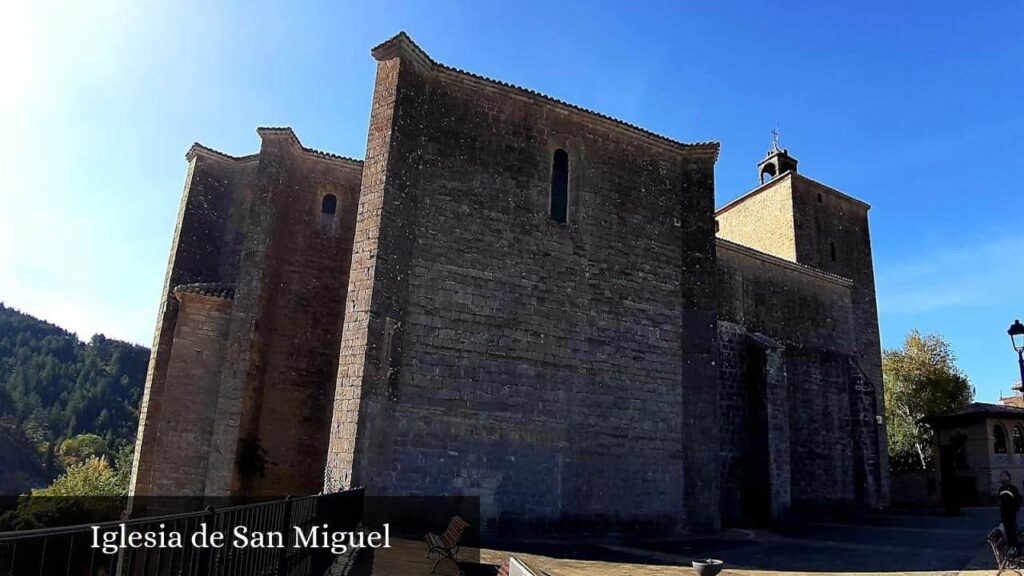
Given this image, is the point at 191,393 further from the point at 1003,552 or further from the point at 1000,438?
the point at 1000,438

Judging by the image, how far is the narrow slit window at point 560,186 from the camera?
49.1 feet

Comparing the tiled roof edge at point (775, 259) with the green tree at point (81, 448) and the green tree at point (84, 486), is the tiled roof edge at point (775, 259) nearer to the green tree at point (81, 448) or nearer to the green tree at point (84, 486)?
the green tree at point (84, 486)

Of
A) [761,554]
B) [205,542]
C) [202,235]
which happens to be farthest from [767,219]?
[205,542]

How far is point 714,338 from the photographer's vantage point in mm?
16062

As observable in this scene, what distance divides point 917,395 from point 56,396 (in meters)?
110

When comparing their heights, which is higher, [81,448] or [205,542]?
[205,542]

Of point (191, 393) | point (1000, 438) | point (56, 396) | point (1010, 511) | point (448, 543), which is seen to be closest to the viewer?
point (448, 543)

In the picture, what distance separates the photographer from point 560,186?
15188mm

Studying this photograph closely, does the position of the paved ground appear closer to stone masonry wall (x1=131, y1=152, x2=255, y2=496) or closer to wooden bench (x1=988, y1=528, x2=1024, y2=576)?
wooden bench (x1=988, y1=528, x2=1024, y2=576)

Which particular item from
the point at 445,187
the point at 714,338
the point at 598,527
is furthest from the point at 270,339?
the point at 714,338

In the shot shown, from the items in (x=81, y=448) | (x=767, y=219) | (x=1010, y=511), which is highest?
(x=767, y=219)

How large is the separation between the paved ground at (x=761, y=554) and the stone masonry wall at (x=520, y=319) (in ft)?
4.79

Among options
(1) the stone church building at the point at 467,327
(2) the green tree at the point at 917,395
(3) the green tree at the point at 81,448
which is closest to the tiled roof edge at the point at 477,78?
(1) the stone church building at the point at 467,327

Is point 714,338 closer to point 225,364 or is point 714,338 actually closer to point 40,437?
point 225,364
